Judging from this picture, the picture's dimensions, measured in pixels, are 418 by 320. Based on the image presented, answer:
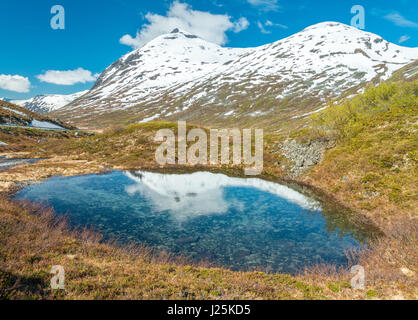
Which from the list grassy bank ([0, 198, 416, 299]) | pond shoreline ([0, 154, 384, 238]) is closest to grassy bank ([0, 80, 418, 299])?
grassy bank ([0, 198, 416, 299])

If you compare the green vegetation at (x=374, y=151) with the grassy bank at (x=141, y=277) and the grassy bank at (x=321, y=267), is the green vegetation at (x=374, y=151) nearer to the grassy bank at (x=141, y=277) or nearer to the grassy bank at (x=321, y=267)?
the grassy bank at (x=321, y=267)

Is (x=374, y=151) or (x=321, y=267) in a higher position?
(x=374, y=151)

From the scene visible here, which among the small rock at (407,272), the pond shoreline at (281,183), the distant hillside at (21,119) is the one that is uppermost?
the distant hillside at (21,119)

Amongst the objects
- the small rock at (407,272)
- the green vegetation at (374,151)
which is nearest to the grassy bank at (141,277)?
the small rock at (407,272)

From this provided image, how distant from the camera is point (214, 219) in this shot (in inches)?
1180

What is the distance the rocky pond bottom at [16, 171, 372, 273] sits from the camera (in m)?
22.0

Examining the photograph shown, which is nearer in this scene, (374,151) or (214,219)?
(214,219)

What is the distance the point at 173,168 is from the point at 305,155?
33.6 meters

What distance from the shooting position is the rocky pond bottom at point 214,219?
22047 millimetres

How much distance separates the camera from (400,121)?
138ft

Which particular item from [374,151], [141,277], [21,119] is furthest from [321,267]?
[21,119]

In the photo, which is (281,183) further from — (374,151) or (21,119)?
(21,119)

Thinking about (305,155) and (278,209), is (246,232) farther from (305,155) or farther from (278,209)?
(305,155)
